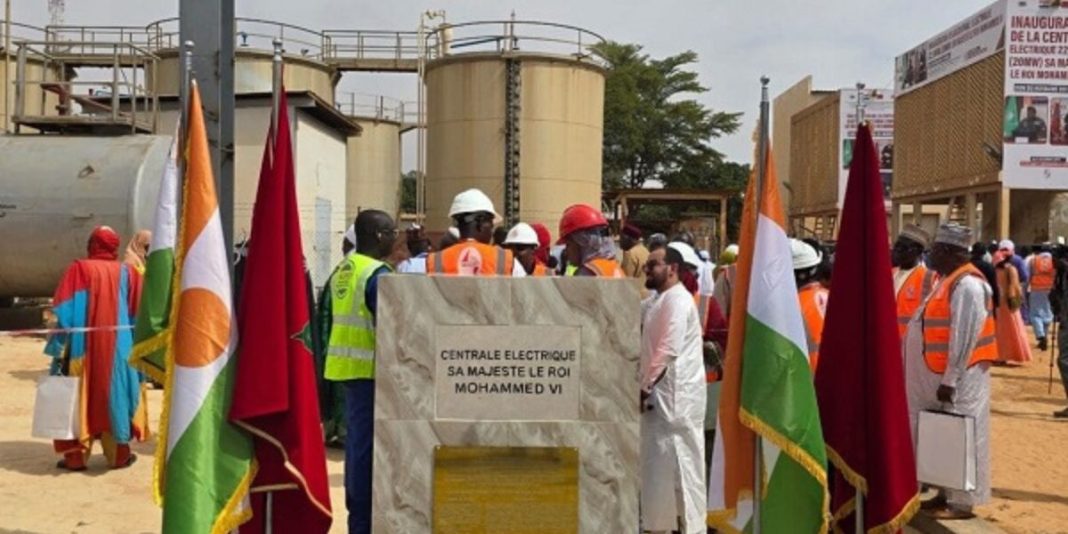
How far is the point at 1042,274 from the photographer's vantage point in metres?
17.5

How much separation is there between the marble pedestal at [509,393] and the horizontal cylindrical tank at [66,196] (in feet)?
38.8

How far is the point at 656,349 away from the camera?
4965 mm

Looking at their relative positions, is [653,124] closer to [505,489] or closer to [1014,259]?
[1014,259]

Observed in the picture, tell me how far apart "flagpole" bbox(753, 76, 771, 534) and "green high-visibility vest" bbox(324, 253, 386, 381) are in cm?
Answer: 201

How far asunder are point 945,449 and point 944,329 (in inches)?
35.9

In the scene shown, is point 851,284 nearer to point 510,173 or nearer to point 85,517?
point 85,517

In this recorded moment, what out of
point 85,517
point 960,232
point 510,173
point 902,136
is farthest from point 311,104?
point 902,136

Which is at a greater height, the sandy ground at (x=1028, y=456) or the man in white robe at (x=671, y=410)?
the man in white robe at (x=671, y=410)

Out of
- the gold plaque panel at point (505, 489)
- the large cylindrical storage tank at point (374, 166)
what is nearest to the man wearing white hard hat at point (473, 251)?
the gold plaque panel at point (505, 489)

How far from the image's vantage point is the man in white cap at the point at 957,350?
20.0 ft

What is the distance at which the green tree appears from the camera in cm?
4478

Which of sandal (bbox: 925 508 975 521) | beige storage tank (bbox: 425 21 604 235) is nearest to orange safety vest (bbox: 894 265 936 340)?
sandal (bbox: 925 508 975 521)

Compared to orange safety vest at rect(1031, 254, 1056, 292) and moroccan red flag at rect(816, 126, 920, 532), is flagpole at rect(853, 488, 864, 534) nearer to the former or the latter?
moroccan red flag at rect(816, 126, 920, 532)

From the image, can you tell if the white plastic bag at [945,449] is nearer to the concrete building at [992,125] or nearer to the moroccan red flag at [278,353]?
the moroccan red flag at [278,353]
